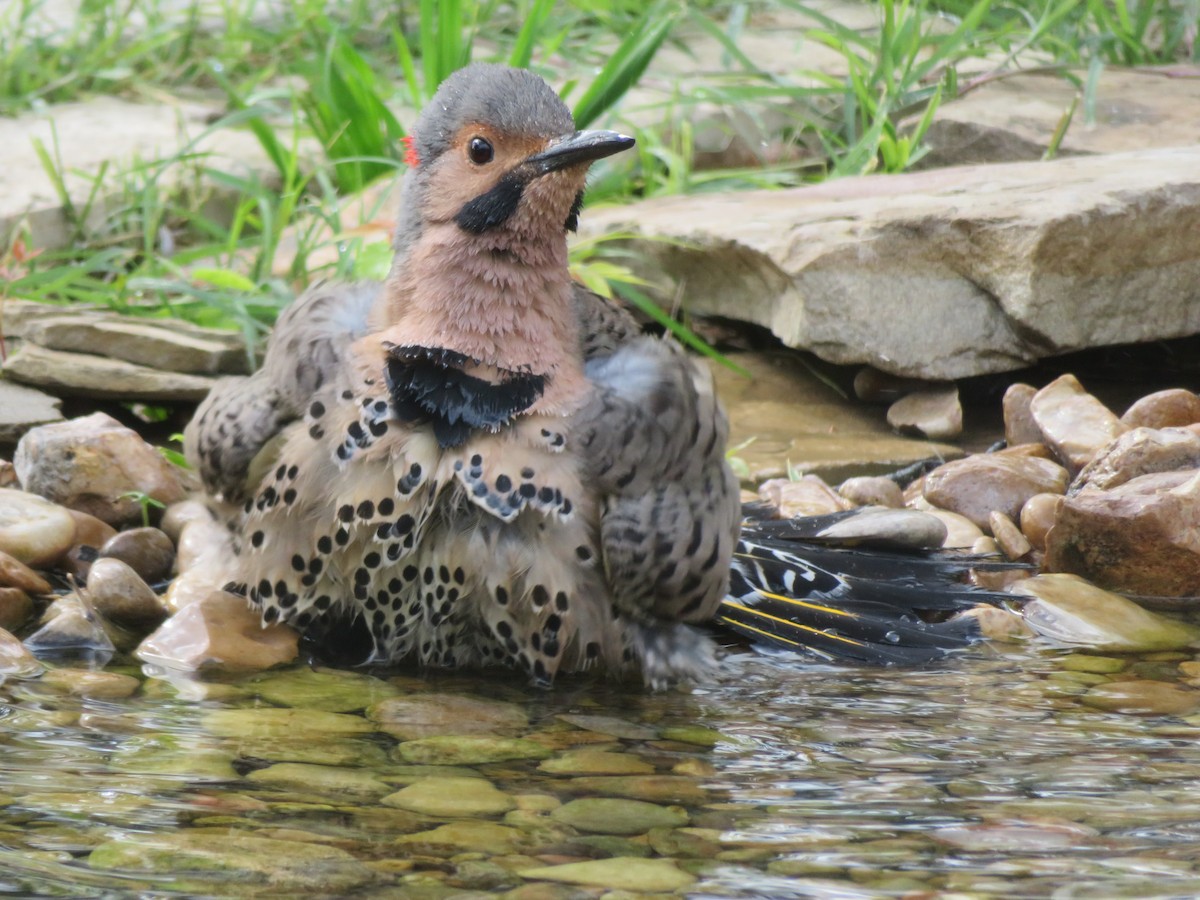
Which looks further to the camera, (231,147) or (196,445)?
(231,147)

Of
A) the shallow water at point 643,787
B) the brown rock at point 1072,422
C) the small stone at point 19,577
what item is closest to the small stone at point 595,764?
the shallow water at point 643,787

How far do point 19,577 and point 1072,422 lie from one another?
3013 mm

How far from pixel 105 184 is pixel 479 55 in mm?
2139

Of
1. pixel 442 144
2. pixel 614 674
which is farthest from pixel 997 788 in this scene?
pixel 442 144

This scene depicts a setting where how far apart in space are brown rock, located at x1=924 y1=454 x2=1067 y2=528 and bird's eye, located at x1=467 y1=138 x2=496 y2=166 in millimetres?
1846

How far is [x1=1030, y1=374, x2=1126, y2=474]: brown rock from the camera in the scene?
4.89 meters

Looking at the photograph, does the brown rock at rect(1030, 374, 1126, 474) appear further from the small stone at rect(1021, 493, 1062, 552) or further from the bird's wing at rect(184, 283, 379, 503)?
the bird's wing at rect(184, 283, 379, 503)

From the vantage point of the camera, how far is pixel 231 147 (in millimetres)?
7371

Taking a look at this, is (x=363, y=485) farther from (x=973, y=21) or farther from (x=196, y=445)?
(x=973, y=21)

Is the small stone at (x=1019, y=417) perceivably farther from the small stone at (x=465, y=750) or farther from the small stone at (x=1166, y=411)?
the small stone at (x=465, y=750)

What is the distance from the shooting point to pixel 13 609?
12.8 ft

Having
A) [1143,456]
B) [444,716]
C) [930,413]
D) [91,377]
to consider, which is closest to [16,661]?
[444,716]

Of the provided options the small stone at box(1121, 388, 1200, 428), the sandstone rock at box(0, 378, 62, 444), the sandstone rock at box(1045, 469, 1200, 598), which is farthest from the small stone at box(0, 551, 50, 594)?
the small stone at box(1121, 388, 1200, 428)

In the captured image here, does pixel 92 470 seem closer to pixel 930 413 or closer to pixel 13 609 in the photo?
pixel 13 609
